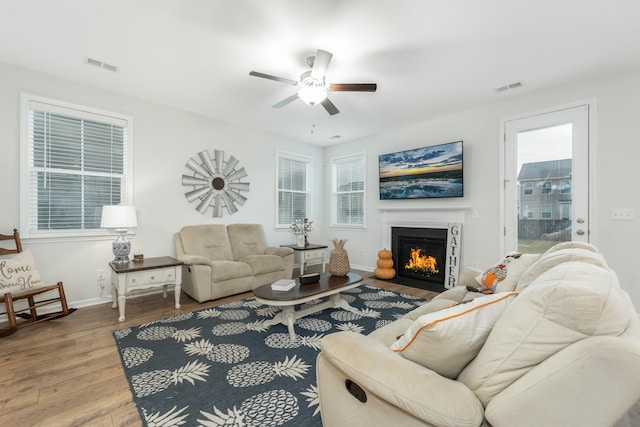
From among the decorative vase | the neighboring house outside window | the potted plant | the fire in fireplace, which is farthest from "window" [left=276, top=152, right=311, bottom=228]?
the neighboring house outside window

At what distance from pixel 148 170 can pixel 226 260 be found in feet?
5.41

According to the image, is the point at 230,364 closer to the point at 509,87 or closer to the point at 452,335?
the point at 452,335

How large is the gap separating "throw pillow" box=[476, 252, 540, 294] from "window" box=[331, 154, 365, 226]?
131 inches

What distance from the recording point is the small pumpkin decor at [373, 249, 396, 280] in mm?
4699

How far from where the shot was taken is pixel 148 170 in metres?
3.91

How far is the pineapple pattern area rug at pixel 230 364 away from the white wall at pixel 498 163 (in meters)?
1.90

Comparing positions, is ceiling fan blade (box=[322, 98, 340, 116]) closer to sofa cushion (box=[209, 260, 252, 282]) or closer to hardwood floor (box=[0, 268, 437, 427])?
sofa cushion (box=[209, 260, 252, 282])

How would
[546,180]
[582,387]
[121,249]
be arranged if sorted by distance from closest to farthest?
[582,387], [121,249], [546,180]

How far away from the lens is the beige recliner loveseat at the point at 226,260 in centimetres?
358

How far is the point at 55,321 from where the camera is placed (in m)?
2.96

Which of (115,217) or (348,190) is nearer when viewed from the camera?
(115,217)

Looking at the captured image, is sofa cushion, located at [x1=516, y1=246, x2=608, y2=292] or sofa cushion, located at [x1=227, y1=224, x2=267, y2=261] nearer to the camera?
sofa cushion, located at [x1=516, y1=246, x2=608, y2=292]

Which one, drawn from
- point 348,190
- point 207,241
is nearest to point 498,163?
point 348,190

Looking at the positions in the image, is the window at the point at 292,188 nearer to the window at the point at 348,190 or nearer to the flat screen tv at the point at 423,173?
the window at the point at 348,190
